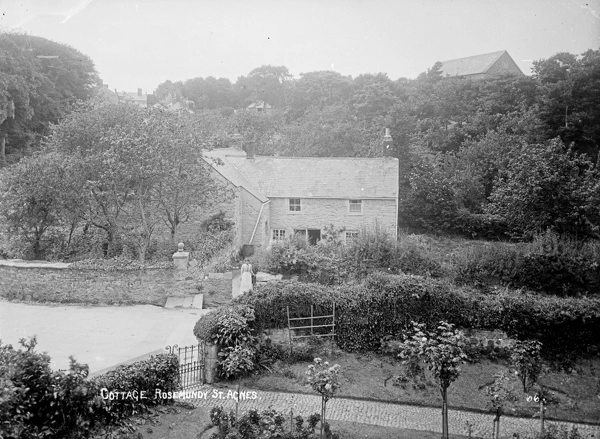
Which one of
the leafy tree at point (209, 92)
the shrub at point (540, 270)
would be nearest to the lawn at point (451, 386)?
the shrub at point (540, 270)

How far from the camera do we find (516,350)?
11.3 meters

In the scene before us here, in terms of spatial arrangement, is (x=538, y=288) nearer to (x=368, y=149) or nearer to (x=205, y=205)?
(x=205, y=205)

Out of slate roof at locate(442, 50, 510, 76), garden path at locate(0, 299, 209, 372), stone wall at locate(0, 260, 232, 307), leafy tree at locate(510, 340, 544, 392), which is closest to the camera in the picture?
leafy tree at locate(510, 340, 544, 392)

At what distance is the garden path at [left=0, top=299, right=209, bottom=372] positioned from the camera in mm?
11844

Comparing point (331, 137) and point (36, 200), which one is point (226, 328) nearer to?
point (36, 200)

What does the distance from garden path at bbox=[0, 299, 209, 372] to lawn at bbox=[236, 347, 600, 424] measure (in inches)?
116

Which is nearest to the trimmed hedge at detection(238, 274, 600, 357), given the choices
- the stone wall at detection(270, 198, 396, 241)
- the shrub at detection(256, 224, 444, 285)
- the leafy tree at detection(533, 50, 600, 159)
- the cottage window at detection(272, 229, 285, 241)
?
the shrub at detection(256, 224, 444, 285)

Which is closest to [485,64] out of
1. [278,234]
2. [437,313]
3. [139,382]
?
[278,234]

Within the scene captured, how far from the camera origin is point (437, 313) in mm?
13414

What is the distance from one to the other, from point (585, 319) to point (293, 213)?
17538 millimetres

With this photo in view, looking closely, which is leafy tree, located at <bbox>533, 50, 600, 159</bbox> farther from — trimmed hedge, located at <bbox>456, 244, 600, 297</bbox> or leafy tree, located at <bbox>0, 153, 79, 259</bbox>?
leafy tree, located at <bbox>0, 153, 79, 259</bbox>

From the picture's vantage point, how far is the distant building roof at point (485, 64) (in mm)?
53194

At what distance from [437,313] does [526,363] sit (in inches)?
111

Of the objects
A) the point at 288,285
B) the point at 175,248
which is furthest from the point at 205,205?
the point at 288,285
